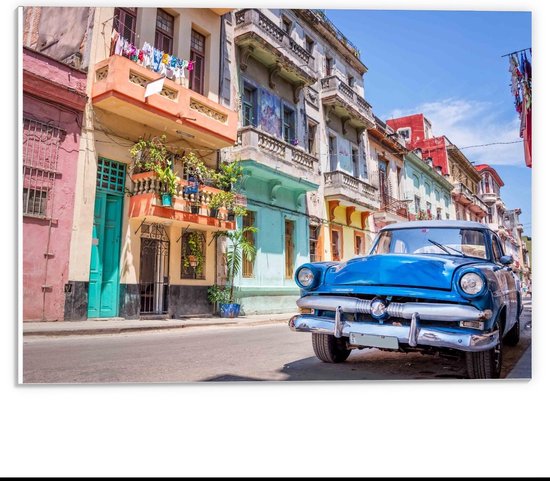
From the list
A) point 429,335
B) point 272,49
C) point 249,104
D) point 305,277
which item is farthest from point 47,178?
Result: point 272,49

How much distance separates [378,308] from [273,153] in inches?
240

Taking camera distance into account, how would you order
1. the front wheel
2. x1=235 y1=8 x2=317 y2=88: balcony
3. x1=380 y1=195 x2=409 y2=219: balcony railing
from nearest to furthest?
the front wheel → x1=235 y1=8 x2=317 y2=88: balcony → x1=380 y1=195 x2=409 y2=219: balcony railing

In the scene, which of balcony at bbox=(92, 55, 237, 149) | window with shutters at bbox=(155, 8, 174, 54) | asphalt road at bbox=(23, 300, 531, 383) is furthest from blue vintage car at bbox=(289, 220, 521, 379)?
window with shutters at bbox=(155, 8, 174, 54)

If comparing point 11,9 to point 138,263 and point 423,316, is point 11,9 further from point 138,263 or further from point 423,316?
point 423,316

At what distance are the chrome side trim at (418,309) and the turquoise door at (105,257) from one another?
3506 mm

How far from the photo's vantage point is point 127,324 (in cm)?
568

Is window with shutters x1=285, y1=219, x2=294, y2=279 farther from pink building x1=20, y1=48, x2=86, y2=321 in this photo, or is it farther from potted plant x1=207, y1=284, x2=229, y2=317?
pink building x1=20, y1=48, x2=86, y2=321

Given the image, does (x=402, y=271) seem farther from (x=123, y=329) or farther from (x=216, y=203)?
(x=216, y=203)

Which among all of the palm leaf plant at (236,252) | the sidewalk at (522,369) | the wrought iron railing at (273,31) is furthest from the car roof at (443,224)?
the wrought iron railing at (273,31)

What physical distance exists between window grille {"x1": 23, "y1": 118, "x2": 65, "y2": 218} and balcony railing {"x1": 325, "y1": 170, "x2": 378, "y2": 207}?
5533 millimetres

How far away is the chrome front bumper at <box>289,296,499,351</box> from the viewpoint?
3039 mm

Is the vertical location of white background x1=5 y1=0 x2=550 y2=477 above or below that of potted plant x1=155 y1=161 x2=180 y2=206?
below

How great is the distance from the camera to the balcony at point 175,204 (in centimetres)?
671

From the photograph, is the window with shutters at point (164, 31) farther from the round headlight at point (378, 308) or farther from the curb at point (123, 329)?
the round headlight at point (378, 308)
